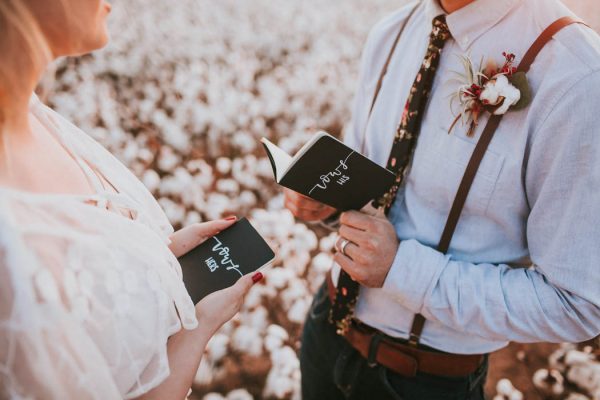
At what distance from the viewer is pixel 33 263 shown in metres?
0.85

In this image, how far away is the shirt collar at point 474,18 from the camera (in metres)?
1.24

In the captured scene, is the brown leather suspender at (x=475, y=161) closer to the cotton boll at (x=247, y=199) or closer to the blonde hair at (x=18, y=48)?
the blonde hair at (x=18, y=48)

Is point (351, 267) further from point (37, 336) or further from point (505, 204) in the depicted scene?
point (37, 336)

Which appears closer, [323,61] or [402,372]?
[402,372]

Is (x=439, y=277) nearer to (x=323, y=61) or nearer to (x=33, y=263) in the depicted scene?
(x=33, y=263)

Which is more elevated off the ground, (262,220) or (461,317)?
(461,317)

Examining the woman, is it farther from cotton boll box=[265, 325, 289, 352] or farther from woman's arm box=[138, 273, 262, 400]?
cotton boll box=[265, 325, 289, 352]

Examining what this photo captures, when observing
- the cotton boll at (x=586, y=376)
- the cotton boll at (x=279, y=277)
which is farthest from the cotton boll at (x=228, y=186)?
the cotton boll at (x=586, y=376)

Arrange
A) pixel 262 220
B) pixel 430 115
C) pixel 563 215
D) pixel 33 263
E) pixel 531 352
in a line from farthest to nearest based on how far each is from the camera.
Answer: pixel 262 220
pixel 531 352
pixel 430 115
pixel 563 215
pixel 33 263

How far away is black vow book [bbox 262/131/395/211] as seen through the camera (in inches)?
46.1

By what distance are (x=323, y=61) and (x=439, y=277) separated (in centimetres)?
472

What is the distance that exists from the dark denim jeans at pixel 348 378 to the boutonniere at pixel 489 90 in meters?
0.79

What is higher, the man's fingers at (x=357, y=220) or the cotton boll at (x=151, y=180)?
the man's fingers at (x=357, y=220)

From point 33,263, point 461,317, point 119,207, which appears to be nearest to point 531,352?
point 461,317
